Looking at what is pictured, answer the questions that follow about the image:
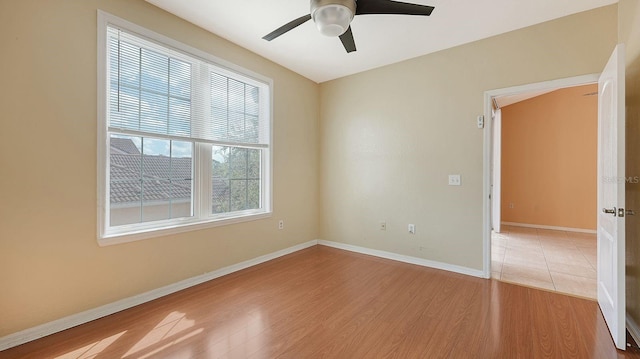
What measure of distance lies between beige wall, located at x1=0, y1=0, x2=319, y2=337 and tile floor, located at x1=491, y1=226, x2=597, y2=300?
3.83 meters

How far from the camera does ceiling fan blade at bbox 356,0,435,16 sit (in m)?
1.78

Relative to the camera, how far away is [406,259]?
3.59 metres

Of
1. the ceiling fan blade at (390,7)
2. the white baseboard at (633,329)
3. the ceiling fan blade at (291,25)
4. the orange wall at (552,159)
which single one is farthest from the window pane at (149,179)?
the orange wall at (552,159)

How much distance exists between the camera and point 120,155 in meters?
2.33

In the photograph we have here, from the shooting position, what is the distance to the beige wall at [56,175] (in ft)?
5.83

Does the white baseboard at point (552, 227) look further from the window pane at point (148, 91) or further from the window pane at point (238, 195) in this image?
the window pane at point (148, 91)

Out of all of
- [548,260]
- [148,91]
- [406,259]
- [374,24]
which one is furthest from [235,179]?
[548,260]

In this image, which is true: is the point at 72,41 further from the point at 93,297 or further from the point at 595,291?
the point at 595,291

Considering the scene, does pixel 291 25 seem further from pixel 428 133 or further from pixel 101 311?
pixel 101 311

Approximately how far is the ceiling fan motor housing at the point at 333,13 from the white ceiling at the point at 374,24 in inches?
27.9

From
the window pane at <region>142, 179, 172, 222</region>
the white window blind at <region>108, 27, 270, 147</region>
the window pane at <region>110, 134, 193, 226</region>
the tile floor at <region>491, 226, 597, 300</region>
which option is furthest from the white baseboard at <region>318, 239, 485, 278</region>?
the window pane at <region>142, 179, 172, 222</region>

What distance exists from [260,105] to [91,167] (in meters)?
2.03

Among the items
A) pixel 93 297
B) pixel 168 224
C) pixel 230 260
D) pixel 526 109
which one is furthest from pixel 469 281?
pixel 526 109

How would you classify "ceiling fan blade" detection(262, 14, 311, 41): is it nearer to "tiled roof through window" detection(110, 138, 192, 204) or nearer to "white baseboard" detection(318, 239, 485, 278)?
"tiled roof through window" detection(110, 138, 192, 204)
